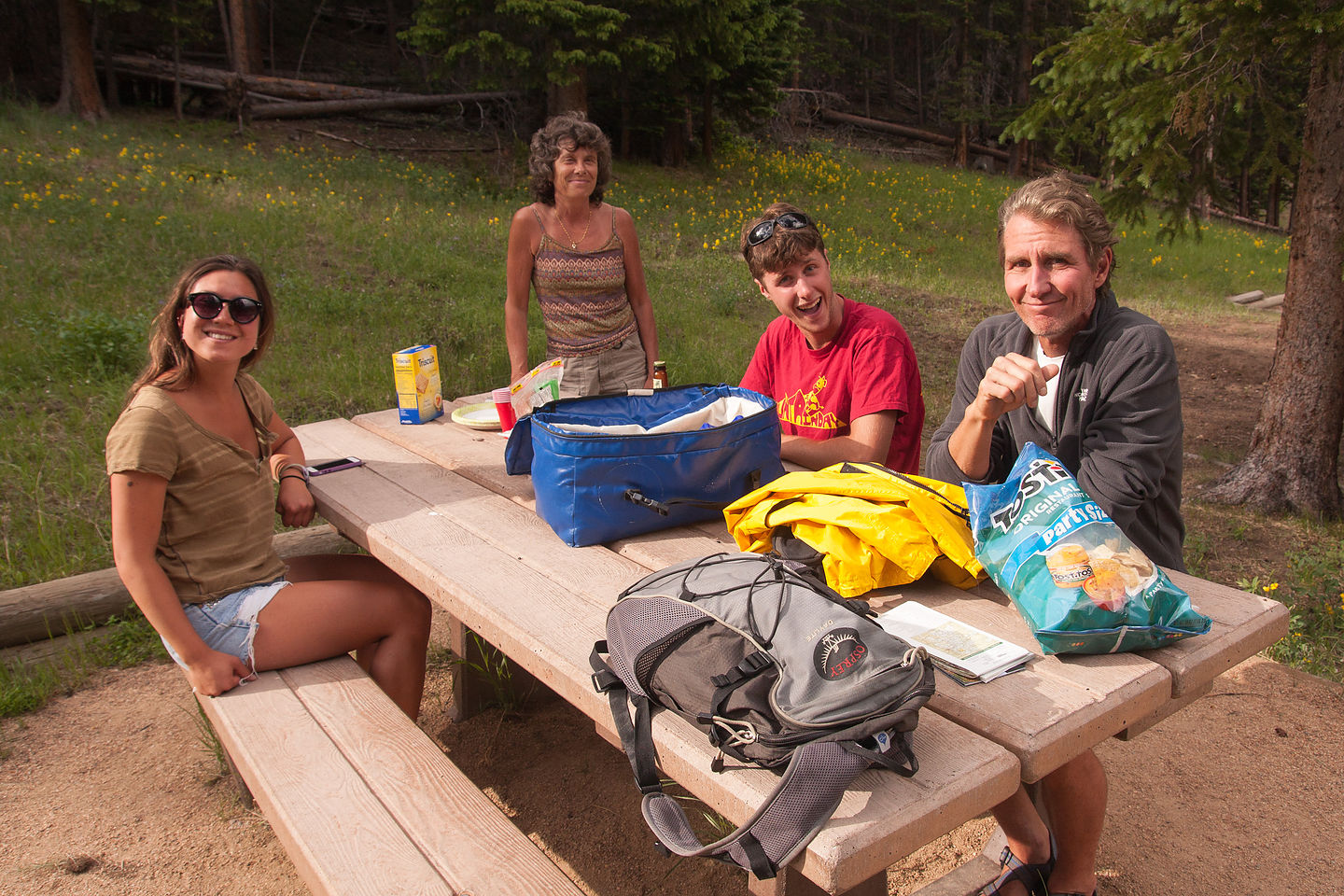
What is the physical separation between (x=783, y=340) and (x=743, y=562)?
5.01 ft

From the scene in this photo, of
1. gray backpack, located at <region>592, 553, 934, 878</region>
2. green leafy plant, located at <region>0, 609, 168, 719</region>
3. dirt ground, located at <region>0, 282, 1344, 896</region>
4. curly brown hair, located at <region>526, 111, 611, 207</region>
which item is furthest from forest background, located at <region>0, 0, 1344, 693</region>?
gray backpack, located at <region>592, 553, 934, 878</region>

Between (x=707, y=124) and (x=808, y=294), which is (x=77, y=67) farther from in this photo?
(x=808, y=294)

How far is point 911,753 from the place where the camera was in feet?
4.62

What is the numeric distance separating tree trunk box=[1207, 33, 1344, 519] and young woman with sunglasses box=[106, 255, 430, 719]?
5.53m

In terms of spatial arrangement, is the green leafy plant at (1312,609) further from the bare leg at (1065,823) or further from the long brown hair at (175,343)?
the long brown hair at (175,343)

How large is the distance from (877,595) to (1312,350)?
4.95 meters

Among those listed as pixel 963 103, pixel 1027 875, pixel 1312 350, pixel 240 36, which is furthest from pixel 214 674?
pixel 963 103

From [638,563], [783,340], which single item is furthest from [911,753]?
[783,340]

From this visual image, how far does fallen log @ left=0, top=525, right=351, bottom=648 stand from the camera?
11.3ft

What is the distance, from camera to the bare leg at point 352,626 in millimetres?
2404

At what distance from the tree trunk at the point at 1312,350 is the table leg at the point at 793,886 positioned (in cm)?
505

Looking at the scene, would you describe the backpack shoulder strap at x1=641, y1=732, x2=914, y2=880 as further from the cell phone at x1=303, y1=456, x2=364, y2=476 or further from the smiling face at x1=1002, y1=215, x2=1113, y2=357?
the cell phone at x1=303, y1=456, x2=364, y2=476

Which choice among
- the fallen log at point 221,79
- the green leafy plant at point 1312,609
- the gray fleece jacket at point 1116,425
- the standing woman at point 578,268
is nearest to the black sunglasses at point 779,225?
the gray fleece jacket at point 1116,425

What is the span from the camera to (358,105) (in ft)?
50.1
